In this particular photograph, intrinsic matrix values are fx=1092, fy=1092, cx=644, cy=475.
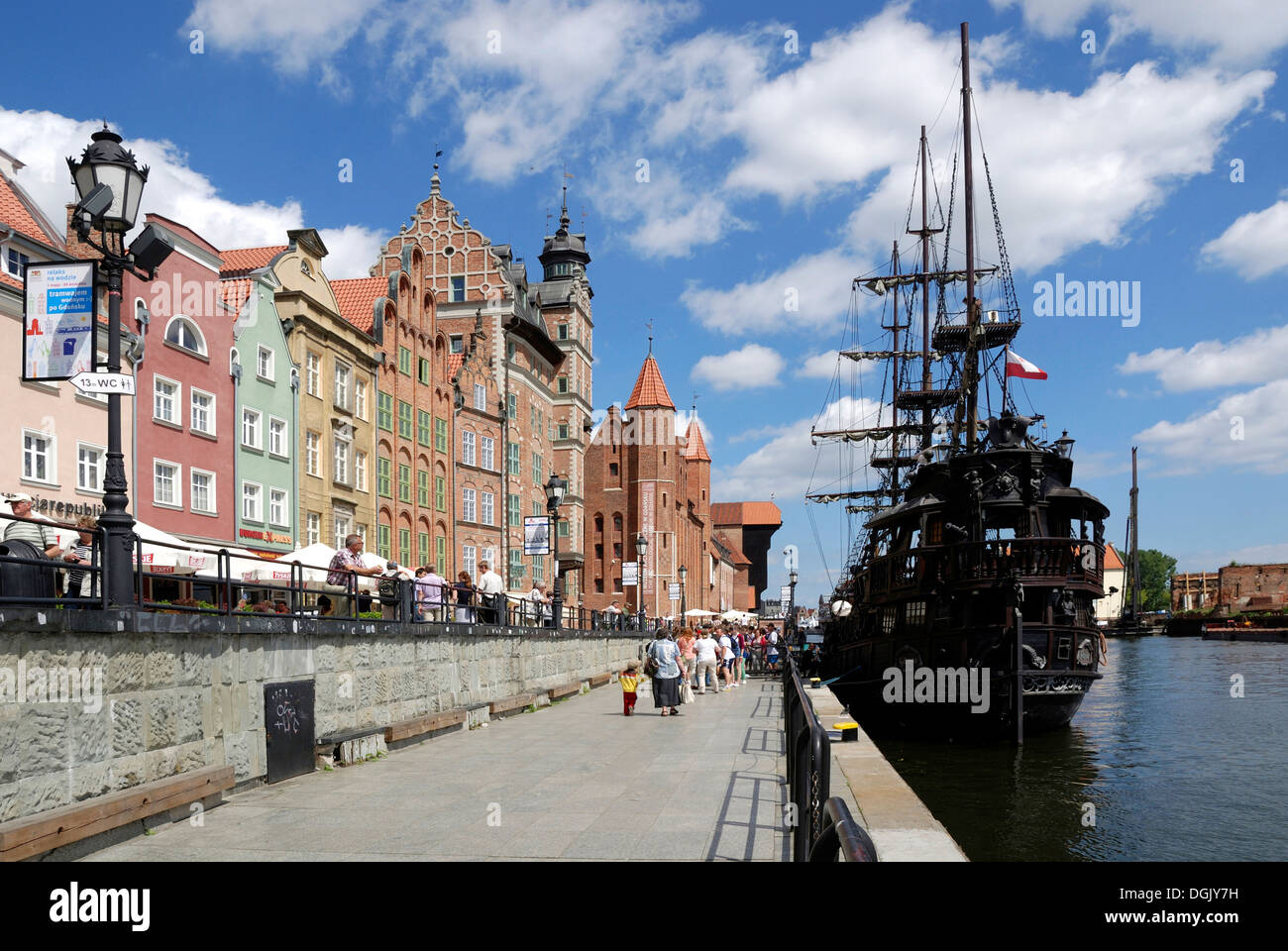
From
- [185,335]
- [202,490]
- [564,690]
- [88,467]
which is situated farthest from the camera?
[202,490]

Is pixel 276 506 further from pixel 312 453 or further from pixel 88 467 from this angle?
pixel 88 467

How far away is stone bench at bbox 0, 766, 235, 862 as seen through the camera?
23.4 feet

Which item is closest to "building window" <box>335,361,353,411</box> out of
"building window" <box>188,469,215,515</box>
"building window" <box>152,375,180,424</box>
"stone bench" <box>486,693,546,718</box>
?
"building window" <box>188,469,215,515</box>

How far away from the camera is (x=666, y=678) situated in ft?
68.2

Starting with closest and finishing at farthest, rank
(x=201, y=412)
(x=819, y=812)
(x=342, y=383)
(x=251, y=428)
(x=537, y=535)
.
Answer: (x=819, y=812), (x=537, y=535), (x=201, y=412), (x=251, y=428), (x=342, y=383)

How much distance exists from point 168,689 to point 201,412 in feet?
74.0

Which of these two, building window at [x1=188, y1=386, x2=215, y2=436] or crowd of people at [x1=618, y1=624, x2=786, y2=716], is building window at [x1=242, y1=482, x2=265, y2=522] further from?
crowd of people at [x1=618, y1=624, x2=786, y2=716]

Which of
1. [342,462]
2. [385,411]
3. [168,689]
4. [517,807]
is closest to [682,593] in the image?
[385,411]

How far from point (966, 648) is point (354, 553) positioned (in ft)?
50.4
